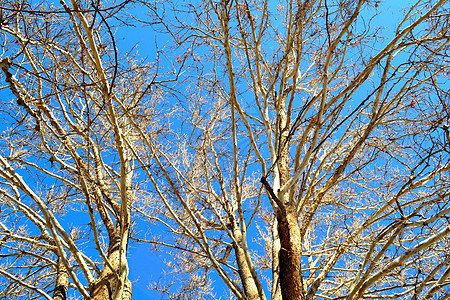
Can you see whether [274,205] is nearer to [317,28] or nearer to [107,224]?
[317,28]

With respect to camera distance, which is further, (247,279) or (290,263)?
(247,279)

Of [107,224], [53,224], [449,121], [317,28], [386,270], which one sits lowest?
[386,270]

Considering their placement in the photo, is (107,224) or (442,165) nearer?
(442,165)

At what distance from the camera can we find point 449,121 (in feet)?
10.2

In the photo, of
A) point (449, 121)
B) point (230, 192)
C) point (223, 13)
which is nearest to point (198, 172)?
Result: point (230, 192)

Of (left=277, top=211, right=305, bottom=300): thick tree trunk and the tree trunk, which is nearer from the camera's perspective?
(left=277, top=211, right=305, bottom=300): thick tree trunk

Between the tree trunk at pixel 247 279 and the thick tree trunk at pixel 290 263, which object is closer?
the thick tree trunk at pixel 290 263

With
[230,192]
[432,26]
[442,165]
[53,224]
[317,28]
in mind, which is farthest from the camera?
[230,192]

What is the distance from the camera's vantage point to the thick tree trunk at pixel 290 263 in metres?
3.04

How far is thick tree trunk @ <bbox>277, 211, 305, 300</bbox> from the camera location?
3037 mm

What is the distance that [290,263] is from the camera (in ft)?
10.3

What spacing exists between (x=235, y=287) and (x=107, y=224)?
2.61 m

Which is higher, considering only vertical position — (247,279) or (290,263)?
(247,279)

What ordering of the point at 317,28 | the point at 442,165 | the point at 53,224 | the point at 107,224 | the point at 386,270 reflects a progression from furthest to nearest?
the point at 107,224 < the point at 317,28 < the point at 442,165 < the point at 53,224 < the point at 386,270
